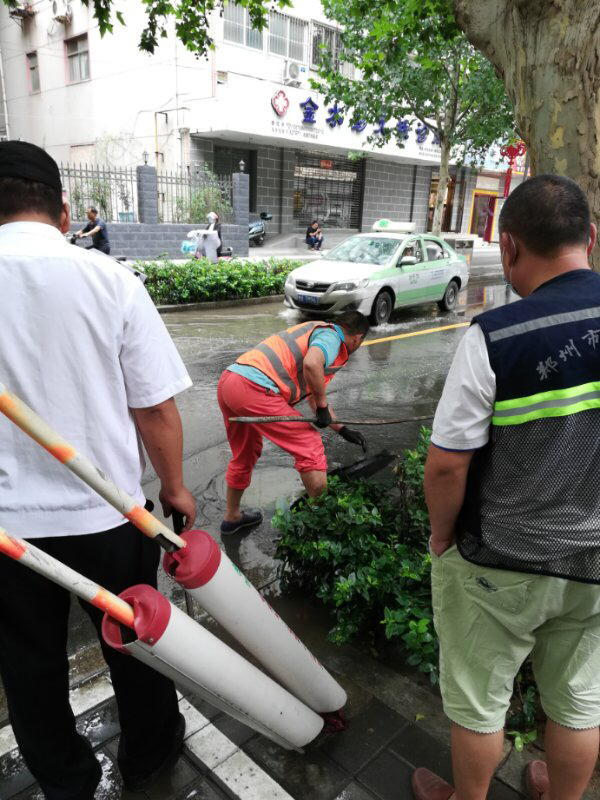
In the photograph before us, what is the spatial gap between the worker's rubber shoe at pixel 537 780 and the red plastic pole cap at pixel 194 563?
1332mm

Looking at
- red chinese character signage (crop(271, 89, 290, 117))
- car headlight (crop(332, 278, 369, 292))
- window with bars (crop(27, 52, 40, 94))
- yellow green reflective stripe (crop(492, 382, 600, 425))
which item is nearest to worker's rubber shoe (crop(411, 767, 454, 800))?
yellow green reflective stripe (crop(492, 382, 600, 425))

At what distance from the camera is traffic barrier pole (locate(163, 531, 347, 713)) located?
160 centimetres

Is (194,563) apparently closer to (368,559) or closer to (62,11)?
(368,559)

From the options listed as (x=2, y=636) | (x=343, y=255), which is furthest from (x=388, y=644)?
(x=343, y=255)

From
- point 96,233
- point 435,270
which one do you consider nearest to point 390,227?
point 435,270

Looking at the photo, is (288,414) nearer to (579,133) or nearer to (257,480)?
(257,480)

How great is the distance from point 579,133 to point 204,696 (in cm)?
251

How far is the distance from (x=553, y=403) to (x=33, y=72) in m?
27.9

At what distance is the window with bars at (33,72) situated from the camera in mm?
23156

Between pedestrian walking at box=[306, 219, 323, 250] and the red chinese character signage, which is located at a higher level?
the red chinese character signage

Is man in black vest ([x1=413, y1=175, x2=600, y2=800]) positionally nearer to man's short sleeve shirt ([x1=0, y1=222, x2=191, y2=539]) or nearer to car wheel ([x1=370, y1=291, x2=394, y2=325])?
man's short sleeve shirt ([x1=0, y1=222, x2=191, y2=539])

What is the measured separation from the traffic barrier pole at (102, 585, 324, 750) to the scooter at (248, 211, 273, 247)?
20.6 meters

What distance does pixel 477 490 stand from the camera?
1.60 m

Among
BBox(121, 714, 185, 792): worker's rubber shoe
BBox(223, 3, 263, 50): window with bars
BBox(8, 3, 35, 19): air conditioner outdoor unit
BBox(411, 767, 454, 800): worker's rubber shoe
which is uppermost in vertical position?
BBox(8, 3, 35, 19): air conditioner outdoor unit
